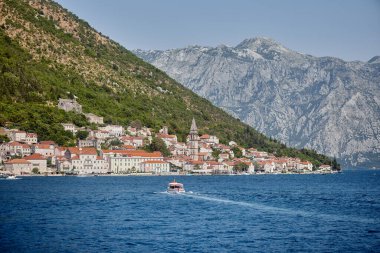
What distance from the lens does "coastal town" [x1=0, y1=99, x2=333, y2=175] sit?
148375 millimetres

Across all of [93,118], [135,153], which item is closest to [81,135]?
[93,118]

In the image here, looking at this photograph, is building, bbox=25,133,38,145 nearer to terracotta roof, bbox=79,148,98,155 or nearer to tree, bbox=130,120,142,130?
terracotta roof, bbox=79,148,98,155

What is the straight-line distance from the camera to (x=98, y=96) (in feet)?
631

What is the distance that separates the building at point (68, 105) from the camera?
563 feet

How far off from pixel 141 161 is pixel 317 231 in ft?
388

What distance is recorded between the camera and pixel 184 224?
184 ft

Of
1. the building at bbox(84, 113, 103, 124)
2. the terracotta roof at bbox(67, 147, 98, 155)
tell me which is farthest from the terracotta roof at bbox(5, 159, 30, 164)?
the building at bbox(84, 113, 103, 124)

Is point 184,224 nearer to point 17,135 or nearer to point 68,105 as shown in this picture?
point 17,135

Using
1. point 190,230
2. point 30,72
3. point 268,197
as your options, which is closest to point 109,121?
point 30,72

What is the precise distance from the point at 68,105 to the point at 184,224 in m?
122

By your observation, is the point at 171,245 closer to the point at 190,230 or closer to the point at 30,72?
the point at 190,230

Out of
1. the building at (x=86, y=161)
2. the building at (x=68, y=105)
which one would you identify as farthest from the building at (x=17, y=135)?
the building at (x=68, y=105)

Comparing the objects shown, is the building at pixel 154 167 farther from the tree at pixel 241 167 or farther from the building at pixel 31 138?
the tree at pixel 241 167

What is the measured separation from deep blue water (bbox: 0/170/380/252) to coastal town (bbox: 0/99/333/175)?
65441mm
